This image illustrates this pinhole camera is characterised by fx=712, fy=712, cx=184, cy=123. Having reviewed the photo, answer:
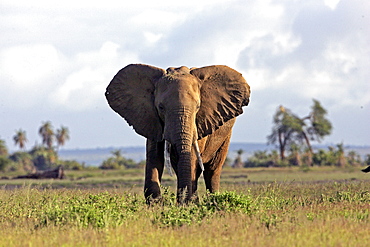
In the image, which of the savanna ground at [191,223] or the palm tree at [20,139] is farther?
the palm tree at [20,139]

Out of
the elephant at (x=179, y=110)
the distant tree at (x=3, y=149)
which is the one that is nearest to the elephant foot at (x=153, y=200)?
the elephant at (x=179, y=110)

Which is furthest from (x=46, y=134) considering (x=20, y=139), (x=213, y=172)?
(x=213, y=172)

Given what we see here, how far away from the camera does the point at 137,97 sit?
46.2ft

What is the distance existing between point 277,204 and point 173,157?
221 centimetres

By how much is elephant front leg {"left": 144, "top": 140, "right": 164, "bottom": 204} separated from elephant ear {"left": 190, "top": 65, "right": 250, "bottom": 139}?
2.88ft

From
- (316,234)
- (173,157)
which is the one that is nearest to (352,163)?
(173,157)

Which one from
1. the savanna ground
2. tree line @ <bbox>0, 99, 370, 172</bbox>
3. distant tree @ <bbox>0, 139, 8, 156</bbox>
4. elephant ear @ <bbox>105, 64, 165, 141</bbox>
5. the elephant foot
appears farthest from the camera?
distant tree @ <bbox>0, 139, 8, 156</bbox>

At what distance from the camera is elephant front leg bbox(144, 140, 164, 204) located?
13.2 metres

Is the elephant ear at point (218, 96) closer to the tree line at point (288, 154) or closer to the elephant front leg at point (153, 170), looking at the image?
the elephant front leg at point (153, 170)

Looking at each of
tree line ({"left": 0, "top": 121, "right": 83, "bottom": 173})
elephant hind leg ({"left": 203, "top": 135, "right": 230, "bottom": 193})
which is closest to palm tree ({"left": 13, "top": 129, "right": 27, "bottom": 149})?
tree line ({"left": 0, "top": 121, "right": 83, "bottom": 173})

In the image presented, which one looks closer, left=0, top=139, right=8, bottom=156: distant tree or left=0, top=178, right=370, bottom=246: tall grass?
left=0, top=178, right=370, bottom=246: tall grass

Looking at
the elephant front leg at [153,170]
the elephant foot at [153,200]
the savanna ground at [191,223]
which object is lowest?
the savanna ground at [191,223]

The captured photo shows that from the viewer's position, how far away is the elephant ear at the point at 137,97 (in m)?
13.8

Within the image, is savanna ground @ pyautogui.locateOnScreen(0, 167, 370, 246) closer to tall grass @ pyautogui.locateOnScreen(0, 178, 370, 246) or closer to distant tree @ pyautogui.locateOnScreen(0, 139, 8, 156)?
tall grass @ pyautogui.locateOnScreen(0, 178, 370, 246)
